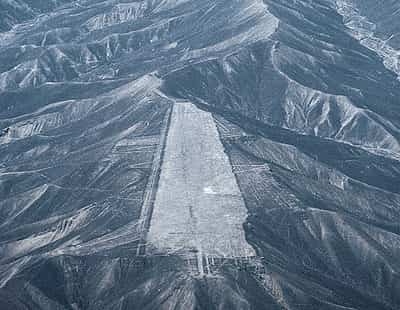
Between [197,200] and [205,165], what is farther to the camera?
[205,165]

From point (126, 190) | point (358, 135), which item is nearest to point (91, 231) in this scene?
point (126, 190)

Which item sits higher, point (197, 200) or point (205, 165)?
point (205, 165)

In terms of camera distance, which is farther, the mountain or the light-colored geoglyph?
the light-colored geoglyph

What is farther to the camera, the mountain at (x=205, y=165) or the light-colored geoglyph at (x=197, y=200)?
the light-colored geoglyph at (x=197, y=200)
